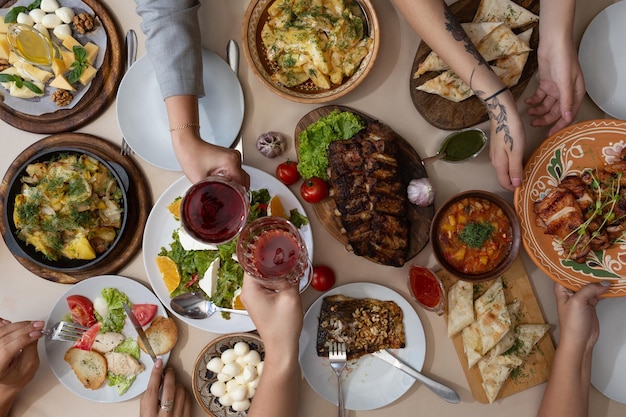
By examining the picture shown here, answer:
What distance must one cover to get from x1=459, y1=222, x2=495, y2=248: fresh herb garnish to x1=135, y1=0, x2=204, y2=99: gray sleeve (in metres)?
1.65

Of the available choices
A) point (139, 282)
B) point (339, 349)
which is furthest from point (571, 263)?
point (139, 282)

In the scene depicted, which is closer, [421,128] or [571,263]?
[571,263]

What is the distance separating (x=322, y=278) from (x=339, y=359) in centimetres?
46

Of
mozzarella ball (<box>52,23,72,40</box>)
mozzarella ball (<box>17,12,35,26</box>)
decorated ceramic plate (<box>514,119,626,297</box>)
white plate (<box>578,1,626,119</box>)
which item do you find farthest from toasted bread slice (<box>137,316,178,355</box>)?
white plate (<box>578,1,626,119</box>)

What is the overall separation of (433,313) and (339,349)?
0.61 meters

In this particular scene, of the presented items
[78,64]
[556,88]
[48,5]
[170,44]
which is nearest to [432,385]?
[556,88]

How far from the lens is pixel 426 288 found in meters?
2.51

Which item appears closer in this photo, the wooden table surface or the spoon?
the spoon

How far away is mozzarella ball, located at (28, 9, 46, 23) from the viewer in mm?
2441

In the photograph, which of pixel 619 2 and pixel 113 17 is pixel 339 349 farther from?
pixel 619 2

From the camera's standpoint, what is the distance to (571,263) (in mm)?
2391

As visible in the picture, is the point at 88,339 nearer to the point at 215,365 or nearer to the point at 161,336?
the point at 161,336

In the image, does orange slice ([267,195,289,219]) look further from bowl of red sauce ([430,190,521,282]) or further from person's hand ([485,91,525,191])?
person's hand ([485,91,525,191])

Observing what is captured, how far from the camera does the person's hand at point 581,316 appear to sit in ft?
7.66
